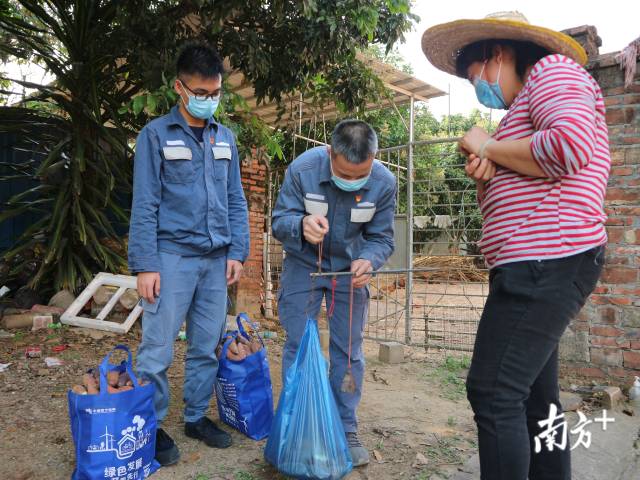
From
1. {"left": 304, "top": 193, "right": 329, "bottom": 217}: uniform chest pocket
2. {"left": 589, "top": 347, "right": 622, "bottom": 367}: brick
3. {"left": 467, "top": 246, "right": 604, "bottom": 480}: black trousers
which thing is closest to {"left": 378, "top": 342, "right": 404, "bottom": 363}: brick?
{"left": 589, "top": 347, "right": 622, "bottom": 367}: brick

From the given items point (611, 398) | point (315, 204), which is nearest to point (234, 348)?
point (315, 204)

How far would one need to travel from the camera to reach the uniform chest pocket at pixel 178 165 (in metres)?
2.49

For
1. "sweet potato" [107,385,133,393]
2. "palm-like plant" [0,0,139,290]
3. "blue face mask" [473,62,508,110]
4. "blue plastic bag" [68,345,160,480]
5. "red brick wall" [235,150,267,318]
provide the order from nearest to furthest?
"blue face mask" [473,62,508,110] → "blue plastic bag" [68,345,160,480] → "sweet potato" [107,385,133,393] → "palm-like plant" [0,0,139,290] → "red brick wall" [235,150,267,318]

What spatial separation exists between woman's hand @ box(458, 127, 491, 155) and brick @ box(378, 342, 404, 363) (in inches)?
136

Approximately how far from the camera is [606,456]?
2.70m

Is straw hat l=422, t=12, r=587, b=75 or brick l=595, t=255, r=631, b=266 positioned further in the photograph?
brick l=595, t=255, r=631, b=266

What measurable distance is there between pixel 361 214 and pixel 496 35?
107 cm

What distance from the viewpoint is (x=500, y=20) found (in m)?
1.55

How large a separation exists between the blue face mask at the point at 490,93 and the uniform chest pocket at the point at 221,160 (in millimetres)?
1425

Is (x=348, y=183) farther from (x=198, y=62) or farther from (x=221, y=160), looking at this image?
(x=198, y=62)

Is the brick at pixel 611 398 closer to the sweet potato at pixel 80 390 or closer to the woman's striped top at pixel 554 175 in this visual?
the woman's striped top at pixel 554 175

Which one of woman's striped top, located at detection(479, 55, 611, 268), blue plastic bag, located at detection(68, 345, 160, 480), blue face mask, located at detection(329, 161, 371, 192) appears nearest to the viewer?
woman's striped top, located at detection(479, 55, 611, 268)

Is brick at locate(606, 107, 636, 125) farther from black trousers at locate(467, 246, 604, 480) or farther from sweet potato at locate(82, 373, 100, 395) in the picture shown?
sweet potato at locate(82, 373, 100, 395)

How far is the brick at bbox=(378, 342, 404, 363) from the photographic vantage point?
188 inches
